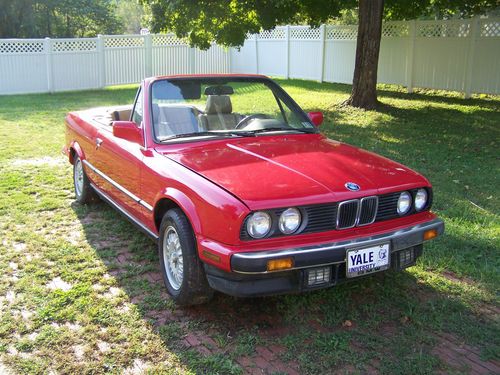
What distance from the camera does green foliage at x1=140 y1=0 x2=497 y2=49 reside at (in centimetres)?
1110

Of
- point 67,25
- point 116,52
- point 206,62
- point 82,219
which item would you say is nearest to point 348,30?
point 206,62

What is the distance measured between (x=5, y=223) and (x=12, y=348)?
2565 millimetres

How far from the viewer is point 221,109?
4770 millimetres

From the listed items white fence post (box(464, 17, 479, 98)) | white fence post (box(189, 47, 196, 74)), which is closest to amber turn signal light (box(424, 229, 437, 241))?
white fence post (box(464, 17, 479, 98))

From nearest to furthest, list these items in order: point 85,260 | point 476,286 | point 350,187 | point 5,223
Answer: point 350,187 → point 476,286 → point 85,260 → point 5,223

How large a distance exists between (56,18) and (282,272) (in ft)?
101

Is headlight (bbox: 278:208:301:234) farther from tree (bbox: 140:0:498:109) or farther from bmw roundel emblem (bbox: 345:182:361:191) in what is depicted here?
tree (bbox: 140:0:498:109)

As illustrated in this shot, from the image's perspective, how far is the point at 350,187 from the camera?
3.49m

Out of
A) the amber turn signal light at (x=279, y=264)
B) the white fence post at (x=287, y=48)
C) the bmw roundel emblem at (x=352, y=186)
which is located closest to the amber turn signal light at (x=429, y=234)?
the bmw roundel emblem at (x=352, y=186)

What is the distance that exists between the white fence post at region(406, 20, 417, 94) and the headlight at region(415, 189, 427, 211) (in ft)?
42.9

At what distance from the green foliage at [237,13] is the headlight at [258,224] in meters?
8.25

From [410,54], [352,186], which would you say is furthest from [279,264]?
[410,54]

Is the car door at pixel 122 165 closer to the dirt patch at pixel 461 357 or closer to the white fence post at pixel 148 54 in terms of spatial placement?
the dirt patch at pixel 461 357

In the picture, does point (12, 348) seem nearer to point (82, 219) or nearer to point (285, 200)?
point (285, 200)
